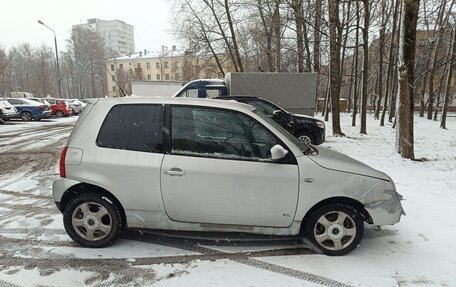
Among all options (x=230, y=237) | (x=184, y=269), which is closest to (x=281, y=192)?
(x=230, y=237)

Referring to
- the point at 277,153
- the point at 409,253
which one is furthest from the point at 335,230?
the point at 277,153

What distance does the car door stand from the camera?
3393 millimetres

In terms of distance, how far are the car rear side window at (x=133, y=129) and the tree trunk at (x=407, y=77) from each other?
23.5 feet

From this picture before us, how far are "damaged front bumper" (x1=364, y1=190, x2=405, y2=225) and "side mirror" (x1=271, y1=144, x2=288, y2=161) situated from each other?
1.12m

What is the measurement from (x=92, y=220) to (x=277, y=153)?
2281 mm

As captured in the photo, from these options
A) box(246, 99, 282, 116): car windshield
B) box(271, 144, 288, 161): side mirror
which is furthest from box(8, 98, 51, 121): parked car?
box(271, 144, 288, 161): side mirror

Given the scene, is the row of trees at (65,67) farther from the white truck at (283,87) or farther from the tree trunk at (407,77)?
the tree trunk at (407,77)

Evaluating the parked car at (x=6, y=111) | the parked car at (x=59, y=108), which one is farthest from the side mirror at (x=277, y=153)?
the parked car at (x=59, y=108)

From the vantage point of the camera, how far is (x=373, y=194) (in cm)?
347

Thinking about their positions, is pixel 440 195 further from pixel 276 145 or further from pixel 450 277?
pixel 276 145

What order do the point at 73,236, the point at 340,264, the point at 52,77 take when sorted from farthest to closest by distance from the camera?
the point at 52,77 → the point at 73,236 → the point at 340,264

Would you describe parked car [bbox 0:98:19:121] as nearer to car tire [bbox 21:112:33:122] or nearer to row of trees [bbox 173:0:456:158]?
car tire [bbox 21:112:33:122]

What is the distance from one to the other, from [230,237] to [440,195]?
403cm

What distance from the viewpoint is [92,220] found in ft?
12.0
